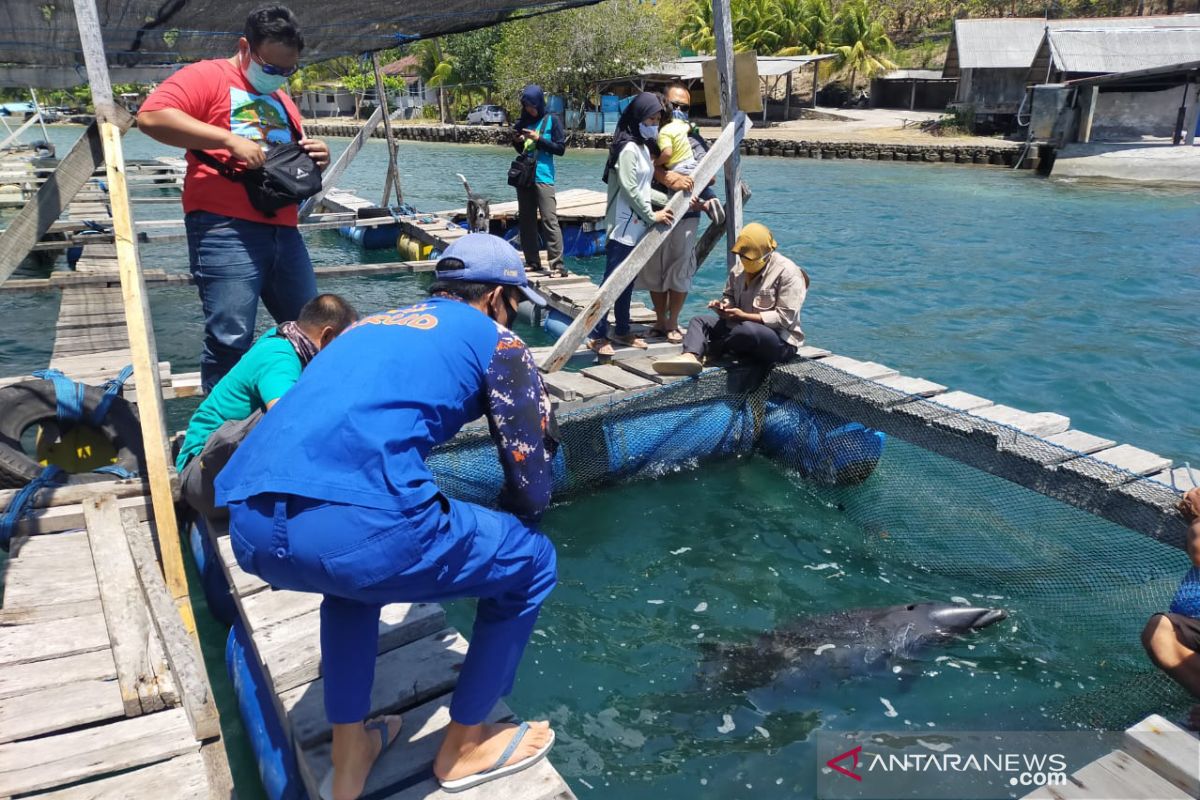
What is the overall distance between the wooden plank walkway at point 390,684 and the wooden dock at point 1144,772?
1.67 metres

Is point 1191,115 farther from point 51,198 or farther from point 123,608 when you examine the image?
point 123,608

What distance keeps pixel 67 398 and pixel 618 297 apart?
13.3 feet

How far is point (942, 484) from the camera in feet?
20.6

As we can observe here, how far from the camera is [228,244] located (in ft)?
15.8

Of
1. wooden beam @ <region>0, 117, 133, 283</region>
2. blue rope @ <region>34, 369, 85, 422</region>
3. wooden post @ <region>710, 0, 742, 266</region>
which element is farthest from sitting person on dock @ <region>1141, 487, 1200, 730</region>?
blue rope @ <region>34, 369, 85, 422</region>

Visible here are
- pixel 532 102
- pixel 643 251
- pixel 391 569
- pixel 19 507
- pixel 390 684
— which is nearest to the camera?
pixel 391 569

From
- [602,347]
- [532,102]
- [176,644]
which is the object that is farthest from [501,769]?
[532,102]

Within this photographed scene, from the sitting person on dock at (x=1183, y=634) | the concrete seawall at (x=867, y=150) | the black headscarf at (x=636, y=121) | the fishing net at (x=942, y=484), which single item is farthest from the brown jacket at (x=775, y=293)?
the concrete seawall at (x=867, y=150)

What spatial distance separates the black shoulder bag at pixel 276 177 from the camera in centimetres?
468

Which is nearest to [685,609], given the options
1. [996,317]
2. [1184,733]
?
[1184,733]

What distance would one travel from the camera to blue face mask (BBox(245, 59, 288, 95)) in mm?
4629

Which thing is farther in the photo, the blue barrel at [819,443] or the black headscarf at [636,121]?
the black headscarf at [636,121]

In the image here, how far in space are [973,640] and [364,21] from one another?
24.0 feet

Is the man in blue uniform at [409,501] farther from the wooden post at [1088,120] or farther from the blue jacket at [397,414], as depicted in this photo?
the wooden post at [1088,120]
